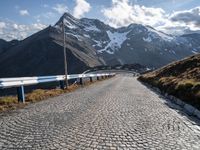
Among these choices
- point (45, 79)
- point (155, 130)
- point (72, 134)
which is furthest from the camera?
point (45, 79)

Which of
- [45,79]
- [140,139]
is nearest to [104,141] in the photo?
[140,139]

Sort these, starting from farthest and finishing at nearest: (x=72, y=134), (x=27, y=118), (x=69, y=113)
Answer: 1. (x=69, y=113)
2. (x=27, y=118)
3. (x=72, y=134)

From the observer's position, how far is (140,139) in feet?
25.8

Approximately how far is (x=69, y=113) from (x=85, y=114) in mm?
693

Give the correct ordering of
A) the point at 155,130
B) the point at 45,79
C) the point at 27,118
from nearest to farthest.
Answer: the point at 155,130 → the point at 27,118 → the point at 45,79

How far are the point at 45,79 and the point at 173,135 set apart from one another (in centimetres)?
1509

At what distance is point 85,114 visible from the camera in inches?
456

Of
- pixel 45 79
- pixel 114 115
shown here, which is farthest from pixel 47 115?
pixel 45 79

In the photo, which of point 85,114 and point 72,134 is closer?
point 72,134

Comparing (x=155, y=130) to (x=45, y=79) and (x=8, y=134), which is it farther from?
(x=45, y=79)

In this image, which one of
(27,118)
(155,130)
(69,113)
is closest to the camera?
(155,130)

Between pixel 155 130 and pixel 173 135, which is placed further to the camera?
pixel 155 130

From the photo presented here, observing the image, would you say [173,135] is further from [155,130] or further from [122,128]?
[122,128]

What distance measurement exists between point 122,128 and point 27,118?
3.71m
